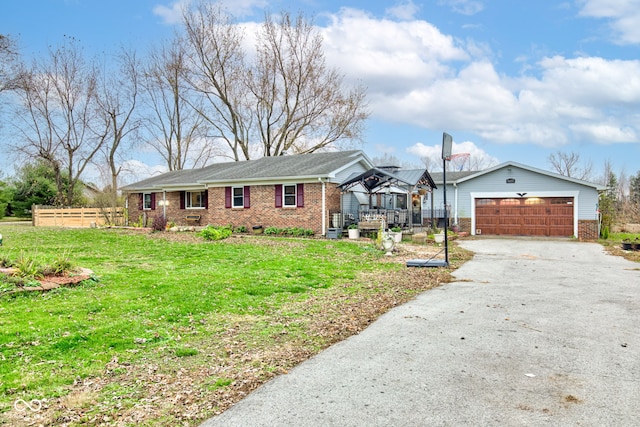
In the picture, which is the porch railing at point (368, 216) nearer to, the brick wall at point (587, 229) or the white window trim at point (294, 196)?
the white window trim at point (294, 196)

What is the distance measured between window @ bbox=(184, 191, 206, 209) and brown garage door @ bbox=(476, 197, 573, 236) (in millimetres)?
15931

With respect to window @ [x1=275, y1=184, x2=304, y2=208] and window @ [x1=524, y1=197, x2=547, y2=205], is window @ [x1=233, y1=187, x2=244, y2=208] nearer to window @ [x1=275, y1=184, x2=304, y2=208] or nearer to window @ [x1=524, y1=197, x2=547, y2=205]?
window @ [x1=275, y1=184, x2=304, y2=208]

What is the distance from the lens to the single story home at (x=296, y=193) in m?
19.5

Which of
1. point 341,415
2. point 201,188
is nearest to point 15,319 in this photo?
point 341,415

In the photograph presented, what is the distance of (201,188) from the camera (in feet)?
80.4

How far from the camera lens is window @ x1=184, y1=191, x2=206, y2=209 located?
993 inches

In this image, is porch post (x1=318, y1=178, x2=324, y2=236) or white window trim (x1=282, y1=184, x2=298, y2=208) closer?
porch post (x1=318, y1=178, x2=324, y2=236)

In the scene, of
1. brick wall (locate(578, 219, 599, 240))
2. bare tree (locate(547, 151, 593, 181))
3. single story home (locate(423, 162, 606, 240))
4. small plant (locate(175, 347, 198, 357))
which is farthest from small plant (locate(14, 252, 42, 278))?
bare tree (locate(547, 151, 593, 181))

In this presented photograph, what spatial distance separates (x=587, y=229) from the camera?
20.6 metres

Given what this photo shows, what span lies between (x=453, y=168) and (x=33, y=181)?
45.0 meters

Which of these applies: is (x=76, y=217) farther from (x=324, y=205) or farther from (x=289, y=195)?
(x=324, y=205)

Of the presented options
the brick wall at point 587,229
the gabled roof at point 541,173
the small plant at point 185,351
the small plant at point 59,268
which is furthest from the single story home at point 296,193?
the small plant at point 185,351

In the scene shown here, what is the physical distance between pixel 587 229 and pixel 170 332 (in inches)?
848

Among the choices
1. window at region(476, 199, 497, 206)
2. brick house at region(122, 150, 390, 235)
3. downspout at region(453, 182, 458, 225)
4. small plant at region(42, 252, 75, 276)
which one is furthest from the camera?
downspout at region(453, 182, 458, 225)
